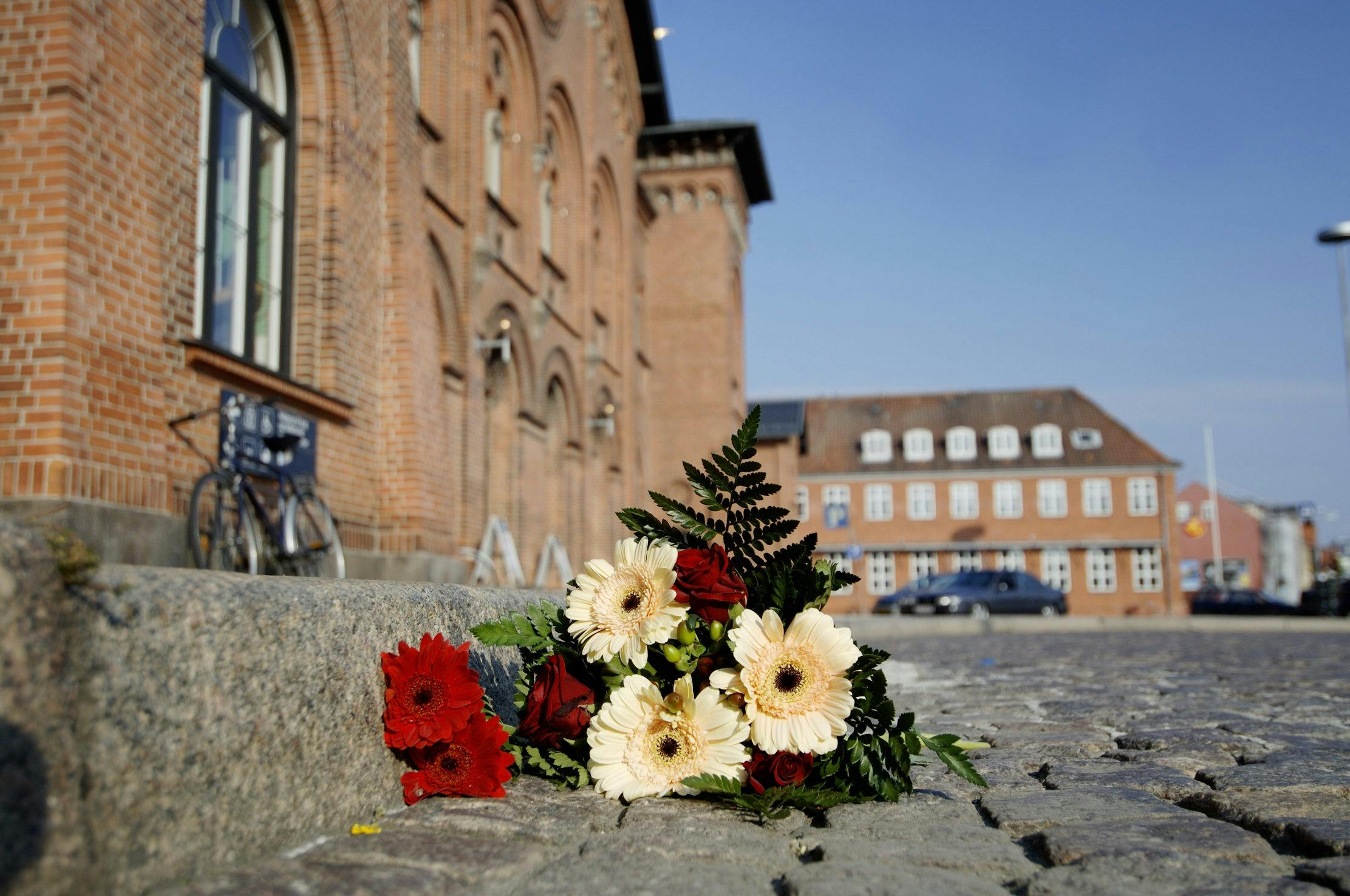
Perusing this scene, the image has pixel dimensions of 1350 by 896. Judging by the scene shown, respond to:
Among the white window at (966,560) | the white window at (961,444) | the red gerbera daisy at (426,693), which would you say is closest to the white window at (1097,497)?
the white window at (966,560)

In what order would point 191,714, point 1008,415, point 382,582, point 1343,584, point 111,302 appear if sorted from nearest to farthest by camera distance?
point 191,714 < point 382,582 < point 111,302 < point 1343,584 < point 1008,415

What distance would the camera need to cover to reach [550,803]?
3133 mm

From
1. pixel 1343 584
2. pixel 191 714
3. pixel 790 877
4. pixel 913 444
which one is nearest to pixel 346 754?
pixel 191 714

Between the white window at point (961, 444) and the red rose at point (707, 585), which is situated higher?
the white window at point (961, 444)

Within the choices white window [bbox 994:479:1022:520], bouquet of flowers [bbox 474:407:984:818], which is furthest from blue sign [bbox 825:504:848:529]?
bouquet of flowers [bbox 474:407:984:818]

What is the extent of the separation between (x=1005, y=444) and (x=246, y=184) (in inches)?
2167

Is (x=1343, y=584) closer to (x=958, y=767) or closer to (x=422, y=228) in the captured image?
(x=422, y=228)

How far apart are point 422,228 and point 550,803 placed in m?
9.71

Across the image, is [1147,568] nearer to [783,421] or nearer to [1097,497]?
[1097,497]

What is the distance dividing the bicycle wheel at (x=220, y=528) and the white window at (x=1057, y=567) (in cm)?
5476

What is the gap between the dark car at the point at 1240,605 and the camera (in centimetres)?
4794

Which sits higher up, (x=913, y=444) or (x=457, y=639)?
(x=913, y=444)

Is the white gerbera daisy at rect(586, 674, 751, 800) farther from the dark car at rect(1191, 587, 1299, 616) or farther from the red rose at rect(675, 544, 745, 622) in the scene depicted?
the dark car at rect(1191, 587, 1299, 616)

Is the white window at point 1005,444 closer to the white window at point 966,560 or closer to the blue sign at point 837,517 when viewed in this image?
the white window at point 966,560
